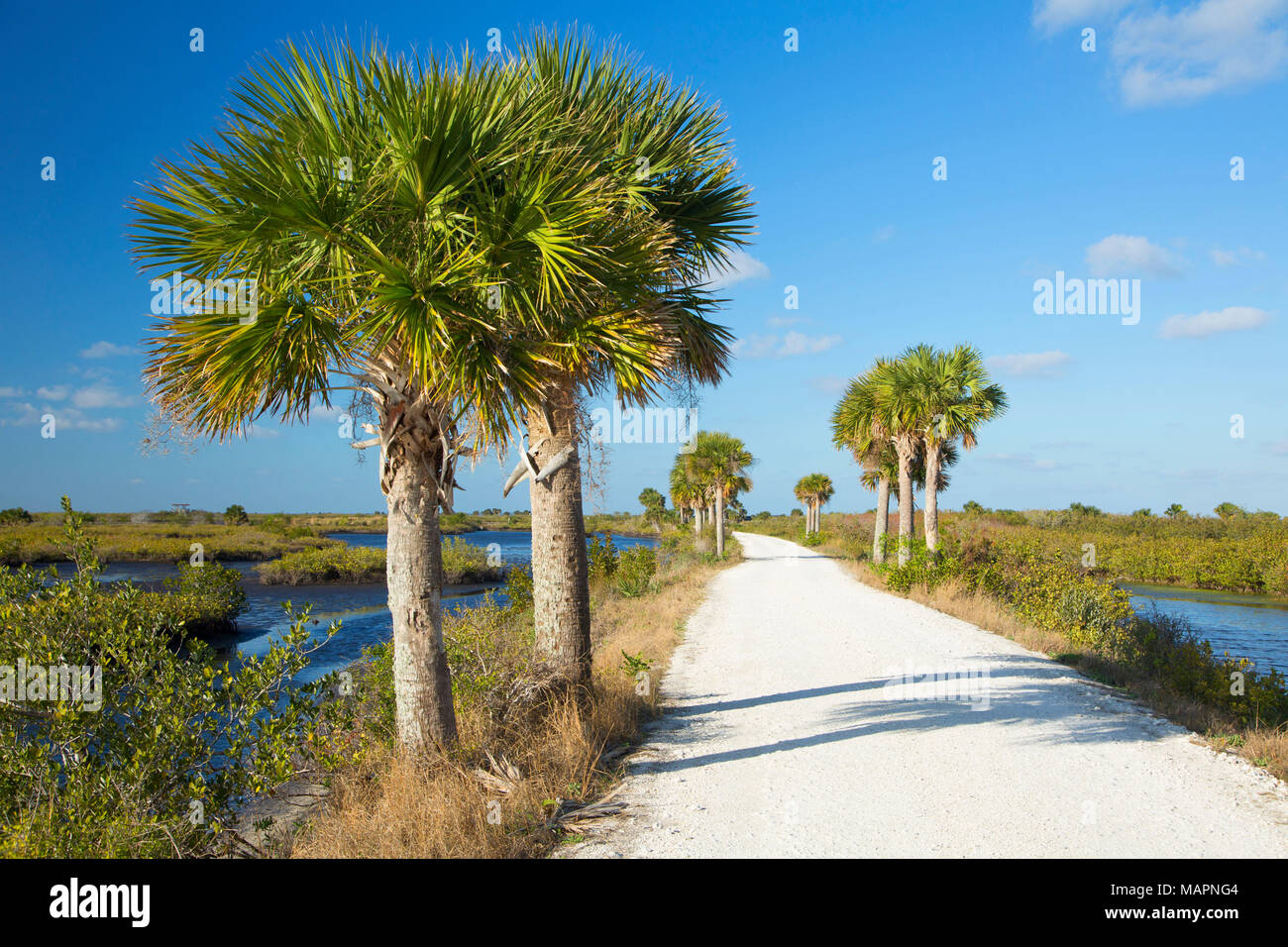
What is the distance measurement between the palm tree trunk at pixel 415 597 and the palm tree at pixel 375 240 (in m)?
0.83

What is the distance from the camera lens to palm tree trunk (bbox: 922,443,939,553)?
843 inches

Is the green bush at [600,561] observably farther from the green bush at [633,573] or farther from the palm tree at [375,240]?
the palm tree at [375,240]

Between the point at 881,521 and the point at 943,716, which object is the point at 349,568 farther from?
the point at 943,716

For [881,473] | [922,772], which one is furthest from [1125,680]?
[881,473]

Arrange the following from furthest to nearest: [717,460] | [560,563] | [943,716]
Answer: [717,460] → [943,716] → [560,563]

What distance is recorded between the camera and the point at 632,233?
18.3 feet

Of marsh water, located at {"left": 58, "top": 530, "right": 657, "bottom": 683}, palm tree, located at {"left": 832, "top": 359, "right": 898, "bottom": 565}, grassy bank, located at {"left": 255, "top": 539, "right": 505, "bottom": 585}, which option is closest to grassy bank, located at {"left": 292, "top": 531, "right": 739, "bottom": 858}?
marsh water, located at {"left": 58, "top": 530, "right": 657, "bottom": 683}

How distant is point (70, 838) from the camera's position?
415cm

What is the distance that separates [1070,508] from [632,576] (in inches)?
2235

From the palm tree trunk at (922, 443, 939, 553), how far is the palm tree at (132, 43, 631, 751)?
1893 centimetres

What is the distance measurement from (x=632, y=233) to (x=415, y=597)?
11.4ft

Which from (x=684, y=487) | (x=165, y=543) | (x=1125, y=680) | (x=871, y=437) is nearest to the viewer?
(x=1125, y=680)
